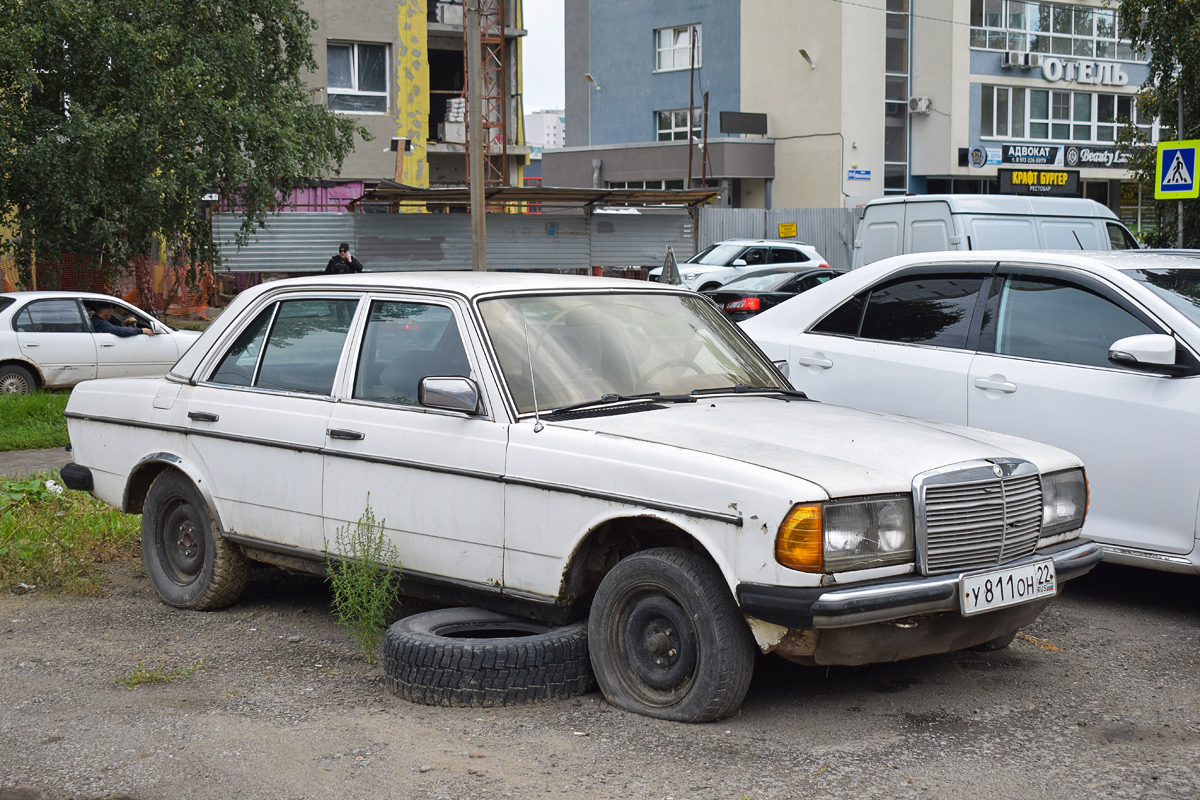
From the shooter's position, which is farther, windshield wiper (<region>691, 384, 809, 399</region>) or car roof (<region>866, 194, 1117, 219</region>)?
car roof (<region>866, 194, 1117, 219</region>)

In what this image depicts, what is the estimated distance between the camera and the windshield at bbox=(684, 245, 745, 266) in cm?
2994

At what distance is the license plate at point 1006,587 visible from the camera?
13.8 ft

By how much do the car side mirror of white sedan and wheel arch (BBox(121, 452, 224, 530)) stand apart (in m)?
4.28

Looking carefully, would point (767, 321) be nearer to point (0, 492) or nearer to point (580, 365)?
point (580, 365)

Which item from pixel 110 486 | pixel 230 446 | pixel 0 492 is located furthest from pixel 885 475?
pixel 0 492

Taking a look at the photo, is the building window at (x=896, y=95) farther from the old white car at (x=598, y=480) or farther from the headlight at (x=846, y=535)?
the headlight at (x=846, y=535)

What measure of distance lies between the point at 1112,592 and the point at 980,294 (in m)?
1.69

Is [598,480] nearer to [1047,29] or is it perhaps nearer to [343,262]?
[343,262]

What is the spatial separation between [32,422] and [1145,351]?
11.5 metres

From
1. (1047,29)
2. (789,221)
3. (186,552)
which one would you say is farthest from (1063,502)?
(1047,29)

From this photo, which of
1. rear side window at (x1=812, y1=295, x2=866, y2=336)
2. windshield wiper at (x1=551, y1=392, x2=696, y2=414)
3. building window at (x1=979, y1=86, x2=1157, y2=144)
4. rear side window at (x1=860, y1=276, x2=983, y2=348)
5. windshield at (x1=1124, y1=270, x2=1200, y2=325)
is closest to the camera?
windshield wiper at (x1=551, y1=392, x2=696, y2=414)

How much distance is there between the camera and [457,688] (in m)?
4.64

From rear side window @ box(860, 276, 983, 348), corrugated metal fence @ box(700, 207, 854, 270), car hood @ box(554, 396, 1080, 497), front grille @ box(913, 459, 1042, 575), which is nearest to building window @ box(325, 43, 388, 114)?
corrugated metal fence @ box(700, 207, 854, 270)

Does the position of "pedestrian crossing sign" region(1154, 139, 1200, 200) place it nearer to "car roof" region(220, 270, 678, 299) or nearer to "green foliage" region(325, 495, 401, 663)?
"car roof" region(220, 270, 678, 299)
